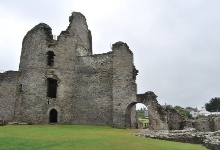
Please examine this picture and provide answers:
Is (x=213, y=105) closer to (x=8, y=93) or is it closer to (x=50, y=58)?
(x=50, y=58)

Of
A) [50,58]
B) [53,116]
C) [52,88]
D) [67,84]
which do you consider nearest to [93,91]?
[67,84]

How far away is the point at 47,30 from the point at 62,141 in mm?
19839

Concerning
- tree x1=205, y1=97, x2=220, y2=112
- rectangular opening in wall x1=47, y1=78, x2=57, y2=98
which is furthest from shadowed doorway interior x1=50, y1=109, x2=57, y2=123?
tree x1=205, y1=97, x2=220, y2=112

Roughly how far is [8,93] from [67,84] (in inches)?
254

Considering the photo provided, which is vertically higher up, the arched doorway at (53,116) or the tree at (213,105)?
the tree at (213,105)

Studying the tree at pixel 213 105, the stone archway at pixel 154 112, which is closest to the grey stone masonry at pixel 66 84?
the stone archway at pixel 154 112

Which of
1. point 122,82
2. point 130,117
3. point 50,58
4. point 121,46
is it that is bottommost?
point 130,117

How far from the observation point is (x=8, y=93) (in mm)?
30891

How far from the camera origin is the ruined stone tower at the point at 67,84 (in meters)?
29.3

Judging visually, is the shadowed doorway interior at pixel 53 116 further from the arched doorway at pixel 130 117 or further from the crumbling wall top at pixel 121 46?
the crumbling wall top at pixel 121 46

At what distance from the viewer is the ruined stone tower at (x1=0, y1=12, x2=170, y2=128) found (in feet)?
96.1

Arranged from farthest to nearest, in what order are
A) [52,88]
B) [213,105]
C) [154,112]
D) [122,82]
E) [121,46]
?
[213,105], [52,88], [121,46], [122,82], [154,112]

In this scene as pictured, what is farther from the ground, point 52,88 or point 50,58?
point 50,58

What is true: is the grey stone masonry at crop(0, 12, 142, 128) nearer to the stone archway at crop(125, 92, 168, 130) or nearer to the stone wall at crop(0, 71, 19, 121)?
the stone wall at crop(0, 71, 19, 121)
